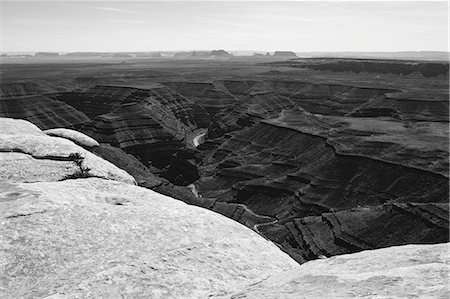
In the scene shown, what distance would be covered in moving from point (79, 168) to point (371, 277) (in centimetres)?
988

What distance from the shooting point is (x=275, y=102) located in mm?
94375

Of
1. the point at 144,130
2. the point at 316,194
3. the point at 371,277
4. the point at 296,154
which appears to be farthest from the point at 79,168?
the point at 144,130

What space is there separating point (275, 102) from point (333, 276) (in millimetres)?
89054

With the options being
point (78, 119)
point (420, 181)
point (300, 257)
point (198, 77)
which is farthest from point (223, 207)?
point (198, 77)

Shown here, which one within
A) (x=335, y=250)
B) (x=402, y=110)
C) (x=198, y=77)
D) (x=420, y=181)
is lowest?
(x=335, y=250)

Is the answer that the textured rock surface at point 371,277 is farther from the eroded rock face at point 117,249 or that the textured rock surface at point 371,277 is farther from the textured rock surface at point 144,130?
the textured rock surface at point 144,130

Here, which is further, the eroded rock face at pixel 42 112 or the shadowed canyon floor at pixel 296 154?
the eroded rock face at pixel 42 112

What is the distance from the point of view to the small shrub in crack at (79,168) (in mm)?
12828

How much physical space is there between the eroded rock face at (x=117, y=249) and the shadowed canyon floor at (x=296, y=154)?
15.7 meters

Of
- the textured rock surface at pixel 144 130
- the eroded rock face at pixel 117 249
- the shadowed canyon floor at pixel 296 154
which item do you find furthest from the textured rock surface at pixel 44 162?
the textured rock surface at pixel 144 130

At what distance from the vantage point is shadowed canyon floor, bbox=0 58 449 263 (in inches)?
1356

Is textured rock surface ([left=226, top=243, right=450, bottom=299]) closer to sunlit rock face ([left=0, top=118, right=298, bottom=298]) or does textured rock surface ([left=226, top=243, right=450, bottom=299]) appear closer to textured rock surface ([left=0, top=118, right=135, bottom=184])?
sunlit rock face ([left=0, top=118, right=298, bottom=298])

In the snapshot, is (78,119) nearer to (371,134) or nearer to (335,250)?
(371,134)

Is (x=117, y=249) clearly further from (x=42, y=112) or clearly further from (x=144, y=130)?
(x=42, y=112)
